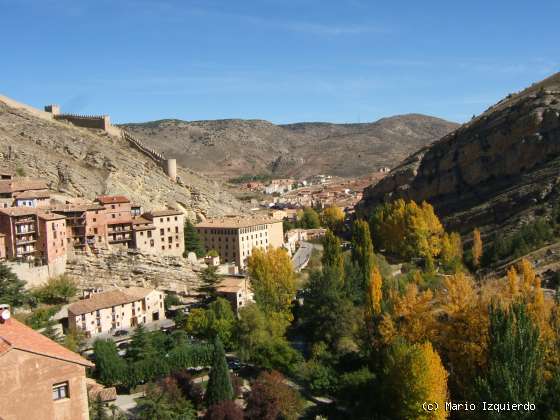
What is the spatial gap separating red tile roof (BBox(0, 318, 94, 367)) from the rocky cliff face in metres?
48.0

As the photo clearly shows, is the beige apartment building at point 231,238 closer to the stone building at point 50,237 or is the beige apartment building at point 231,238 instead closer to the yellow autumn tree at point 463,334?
the stone building at point 50,237

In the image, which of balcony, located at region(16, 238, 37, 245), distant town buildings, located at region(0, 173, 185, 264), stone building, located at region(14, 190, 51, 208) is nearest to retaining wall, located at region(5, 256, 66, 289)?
distant town buildings, located at region(0, 173, 185, 264)

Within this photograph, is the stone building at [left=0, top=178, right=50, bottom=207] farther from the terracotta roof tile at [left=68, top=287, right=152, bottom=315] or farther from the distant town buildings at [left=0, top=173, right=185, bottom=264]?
the terracotta roof tile at [left=68, top=287, right=152, bottom=315]

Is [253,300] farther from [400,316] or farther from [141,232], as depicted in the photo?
[400,316]

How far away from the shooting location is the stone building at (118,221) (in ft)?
134

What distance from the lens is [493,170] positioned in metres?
65.4

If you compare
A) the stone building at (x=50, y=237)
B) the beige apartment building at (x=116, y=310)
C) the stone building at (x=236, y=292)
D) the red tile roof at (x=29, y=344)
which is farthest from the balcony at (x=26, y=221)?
the red tile roof at (x=29, y=344)

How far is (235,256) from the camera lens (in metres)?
49.3

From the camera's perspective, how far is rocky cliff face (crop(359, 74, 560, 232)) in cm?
5616

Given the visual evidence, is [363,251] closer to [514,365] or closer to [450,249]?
[450,249]

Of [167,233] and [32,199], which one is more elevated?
[32,199]

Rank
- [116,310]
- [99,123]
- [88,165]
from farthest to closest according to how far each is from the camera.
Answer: [99,123]
[88,165]
[116,310]

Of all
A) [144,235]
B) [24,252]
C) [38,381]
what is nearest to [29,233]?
[24,252]

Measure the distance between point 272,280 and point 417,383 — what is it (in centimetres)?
1717
